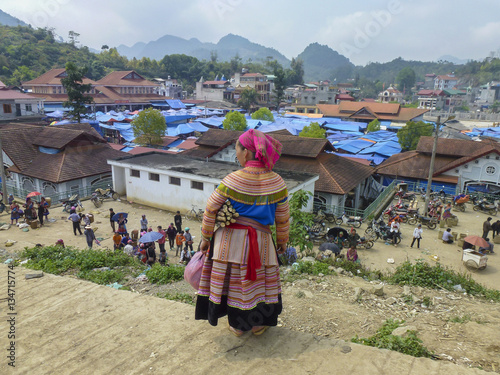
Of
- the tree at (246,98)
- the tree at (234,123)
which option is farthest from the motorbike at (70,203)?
the tree at (246,98)

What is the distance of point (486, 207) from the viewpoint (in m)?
17.6

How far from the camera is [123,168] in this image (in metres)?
19.2

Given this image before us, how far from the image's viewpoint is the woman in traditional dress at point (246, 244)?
11.1 feet

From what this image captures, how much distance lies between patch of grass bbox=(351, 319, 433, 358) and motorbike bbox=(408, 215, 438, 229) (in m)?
13.0

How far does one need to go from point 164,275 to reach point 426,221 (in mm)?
13101

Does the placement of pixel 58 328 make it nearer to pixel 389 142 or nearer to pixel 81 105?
pixel 389 142

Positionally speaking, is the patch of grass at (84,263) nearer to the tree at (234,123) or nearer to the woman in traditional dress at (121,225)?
the woman in traditional dress at (121,225)

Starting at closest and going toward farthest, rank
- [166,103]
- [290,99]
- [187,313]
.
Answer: [187,313], [166,103], [290,99]

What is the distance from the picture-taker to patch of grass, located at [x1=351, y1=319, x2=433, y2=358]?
358cm

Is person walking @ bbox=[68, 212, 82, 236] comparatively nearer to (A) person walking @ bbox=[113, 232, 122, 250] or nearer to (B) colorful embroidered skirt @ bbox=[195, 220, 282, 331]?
(A) person walking @ bbox=[113, 232, 122, 250]

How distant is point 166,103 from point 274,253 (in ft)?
206

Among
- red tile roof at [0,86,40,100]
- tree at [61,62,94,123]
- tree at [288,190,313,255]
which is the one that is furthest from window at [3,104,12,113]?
tree at [288,190,313,255]

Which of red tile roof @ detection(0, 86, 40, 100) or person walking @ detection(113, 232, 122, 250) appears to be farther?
red tile roof @ detection(0, 86, 40, 100)

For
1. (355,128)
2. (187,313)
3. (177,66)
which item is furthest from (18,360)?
(177,66)
